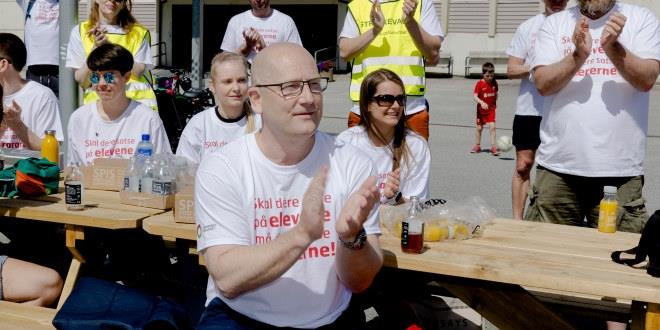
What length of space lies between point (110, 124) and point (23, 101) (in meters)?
0.89

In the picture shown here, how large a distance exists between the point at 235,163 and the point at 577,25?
6.73ft

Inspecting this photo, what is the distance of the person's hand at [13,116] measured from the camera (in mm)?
5199

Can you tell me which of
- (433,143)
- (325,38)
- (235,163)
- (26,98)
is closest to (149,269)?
(26,98)

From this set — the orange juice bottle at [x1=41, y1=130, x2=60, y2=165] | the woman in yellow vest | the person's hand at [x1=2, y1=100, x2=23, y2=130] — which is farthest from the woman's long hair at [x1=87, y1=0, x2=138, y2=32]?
the orange juice bottle at [x1=41, y1=130, x2=60, y2=165]

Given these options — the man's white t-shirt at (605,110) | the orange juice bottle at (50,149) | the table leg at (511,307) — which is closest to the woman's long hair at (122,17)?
the orange juice bottle at (50,149)

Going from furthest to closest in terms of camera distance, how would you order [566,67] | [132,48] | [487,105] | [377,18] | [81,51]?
1. [487,105]
2. [81,51]
3. [132,48]
4. [377,18]
5. [566,67]

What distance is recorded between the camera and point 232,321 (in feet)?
9.97

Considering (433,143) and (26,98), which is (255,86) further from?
(433,143)

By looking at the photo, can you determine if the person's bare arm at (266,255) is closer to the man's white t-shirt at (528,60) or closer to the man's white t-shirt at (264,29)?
the man's white t-shirt at (528,60)

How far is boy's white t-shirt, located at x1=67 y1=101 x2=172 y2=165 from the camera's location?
5211 millimetres

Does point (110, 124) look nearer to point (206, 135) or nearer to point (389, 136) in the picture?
point (206, 135)

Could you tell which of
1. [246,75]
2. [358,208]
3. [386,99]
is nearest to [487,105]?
[246,75]

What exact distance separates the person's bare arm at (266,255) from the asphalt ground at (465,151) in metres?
4.82

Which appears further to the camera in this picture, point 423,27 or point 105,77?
point 423,27
